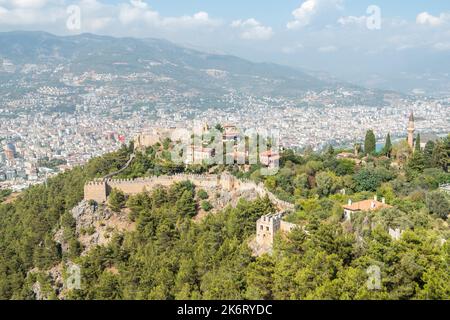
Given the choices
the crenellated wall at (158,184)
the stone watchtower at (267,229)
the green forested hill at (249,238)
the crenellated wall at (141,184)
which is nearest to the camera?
the green forested hill at (249,238)

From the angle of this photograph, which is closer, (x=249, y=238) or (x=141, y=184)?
(x=249, y=238)

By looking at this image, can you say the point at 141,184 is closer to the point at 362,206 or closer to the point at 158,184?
the point at 158,184

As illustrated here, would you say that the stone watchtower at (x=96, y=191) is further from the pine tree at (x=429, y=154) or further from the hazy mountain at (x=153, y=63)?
the hazy mountain at (x=153, y=63)

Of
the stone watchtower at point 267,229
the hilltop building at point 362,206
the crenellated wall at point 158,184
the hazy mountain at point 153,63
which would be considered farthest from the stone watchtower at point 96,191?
the hazy mountain at point 153,63

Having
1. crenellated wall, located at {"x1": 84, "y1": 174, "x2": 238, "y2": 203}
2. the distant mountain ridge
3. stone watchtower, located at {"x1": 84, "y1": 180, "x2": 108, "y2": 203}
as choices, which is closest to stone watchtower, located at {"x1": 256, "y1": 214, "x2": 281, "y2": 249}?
crenellated wall, located at {"x1": 84, "y1": 174, "x2": 238, "y2": 203}

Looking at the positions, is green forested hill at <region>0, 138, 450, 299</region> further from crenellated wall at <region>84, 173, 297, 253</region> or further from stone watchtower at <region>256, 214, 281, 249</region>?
stone watchtower at <region>256, 214, 281, 249</region>

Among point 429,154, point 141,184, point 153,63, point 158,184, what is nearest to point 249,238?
point 158,184
